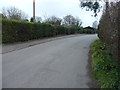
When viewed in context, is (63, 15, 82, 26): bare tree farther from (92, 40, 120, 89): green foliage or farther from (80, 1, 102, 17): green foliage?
(92, 40, 120, 89): green foliage

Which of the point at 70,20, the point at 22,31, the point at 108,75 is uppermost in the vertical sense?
the point at 70,20

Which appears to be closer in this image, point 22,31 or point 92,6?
point 22,31

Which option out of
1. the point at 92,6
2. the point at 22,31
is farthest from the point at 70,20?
the point at 22,31

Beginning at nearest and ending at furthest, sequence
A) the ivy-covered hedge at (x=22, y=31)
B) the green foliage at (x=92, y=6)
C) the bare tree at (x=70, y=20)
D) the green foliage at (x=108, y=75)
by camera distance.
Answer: the green foliage at (x=108, y=75), the ivy-covered hedge at (x=22, y=31), the green foliage at (x=92, y=6), the bare tree at (x=70, y=20)

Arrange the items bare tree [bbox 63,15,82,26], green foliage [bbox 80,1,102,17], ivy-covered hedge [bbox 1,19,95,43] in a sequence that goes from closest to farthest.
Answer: ivy-covered hedge [bbox 1,19,95,43] < green foliage [bbox 80,1,102,17] < bare tree [bbox 63,15,82,26]

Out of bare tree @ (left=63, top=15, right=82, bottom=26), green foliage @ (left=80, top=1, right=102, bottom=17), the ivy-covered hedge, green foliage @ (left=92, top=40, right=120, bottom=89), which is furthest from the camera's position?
bare tree @ (left=63, top=15, right=82, bottom=26)

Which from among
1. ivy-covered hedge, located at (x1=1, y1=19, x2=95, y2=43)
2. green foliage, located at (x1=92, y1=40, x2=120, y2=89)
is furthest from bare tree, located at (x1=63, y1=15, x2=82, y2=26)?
green foliage, located at (x1=92, y1=40, x2=120, y2=89)

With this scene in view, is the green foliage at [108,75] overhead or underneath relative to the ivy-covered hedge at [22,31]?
underneath

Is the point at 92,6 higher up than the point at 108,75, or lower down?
higher up

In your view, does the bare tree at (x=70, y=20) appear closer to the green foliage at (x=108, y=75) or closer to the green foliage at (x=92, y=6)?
the green foliage at (x=92, y=6)

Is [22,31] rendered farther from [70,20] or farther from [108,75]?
[70,20]

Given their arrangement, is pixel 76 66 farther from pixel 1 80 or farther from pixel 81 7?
pixel 81 7

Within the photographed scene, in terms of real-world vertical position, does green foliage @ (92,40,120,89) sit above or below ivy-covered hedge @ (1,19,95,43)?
below

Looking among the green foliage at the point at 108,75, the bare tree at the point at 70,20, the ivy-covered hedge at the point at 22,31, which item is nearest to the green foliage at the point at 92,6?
→ the ivy-covered hedge at the point at 22,31
